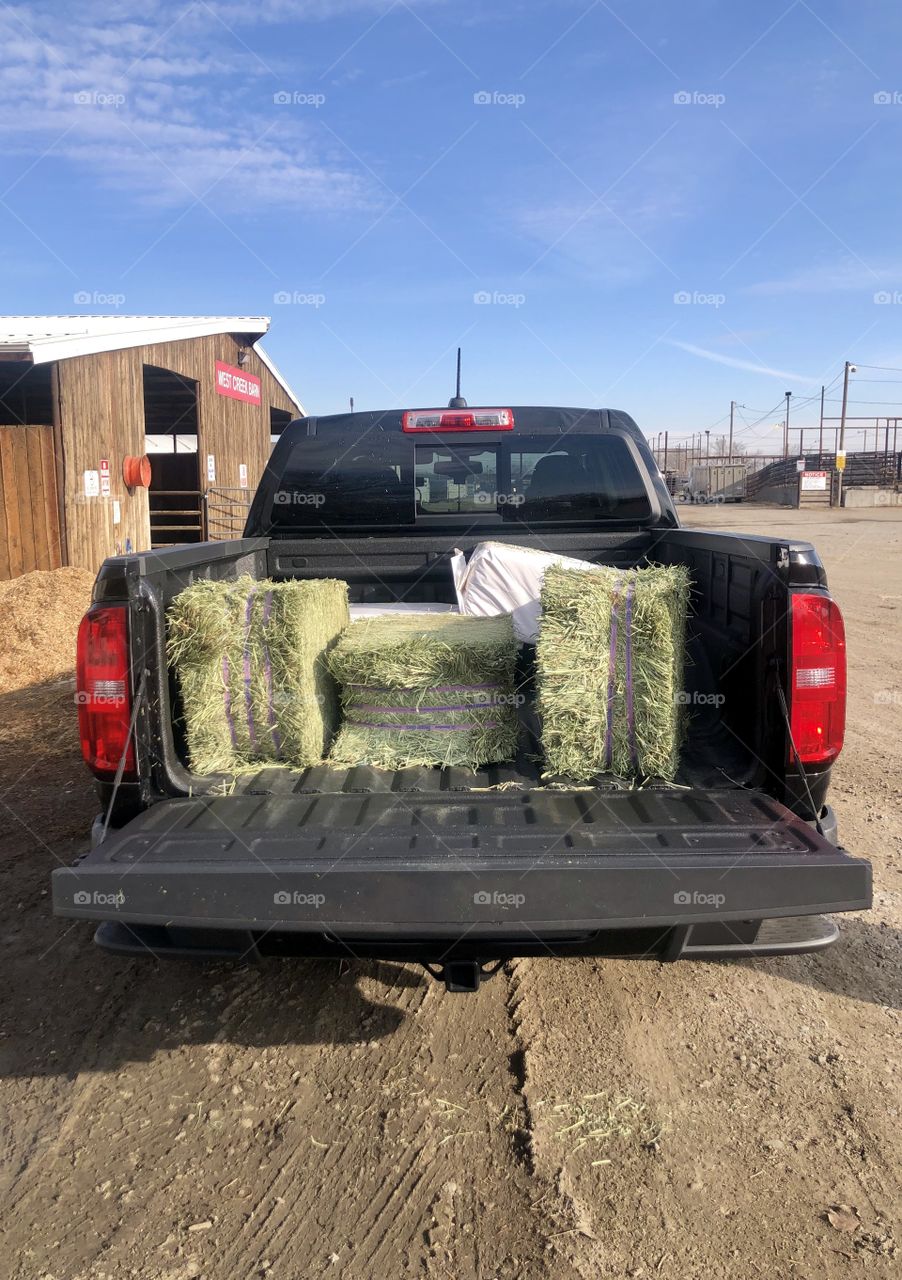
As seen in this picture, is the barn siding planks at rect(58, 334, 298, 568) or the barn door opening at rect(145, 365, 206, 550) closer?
the barn siding planks at rect(58, 334, 298, 568)

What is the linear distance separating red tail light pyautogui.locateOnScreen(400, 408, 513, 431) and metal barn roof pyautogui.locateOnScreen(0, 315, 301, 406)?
28.0ft

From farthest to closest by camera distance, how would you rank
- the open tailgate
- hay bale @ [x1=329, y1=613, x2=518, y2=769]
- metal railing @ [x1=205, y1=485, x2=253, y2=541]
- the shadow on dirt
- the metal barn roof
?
metal railing @ [x1=205, y1=485, x2=253, y2=541], the metal barn roof, hay bale @ [x1=329, y1=613, x2=518, y2=769], the shadow on dirt, the open tailgate

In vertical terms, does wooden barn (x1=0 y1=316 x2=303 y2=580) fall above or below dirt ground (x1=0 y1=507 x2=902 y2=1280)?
above

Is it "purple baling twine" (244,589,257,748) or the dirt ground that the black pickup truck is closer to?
"purple baling twine" (244,589,257,748)

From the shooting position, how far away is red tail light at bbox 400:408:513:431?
14.9 feet

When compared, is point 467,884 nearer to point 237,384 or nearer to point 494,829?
point 494,829

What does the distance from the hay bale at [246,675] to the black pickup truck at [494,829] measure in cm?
8

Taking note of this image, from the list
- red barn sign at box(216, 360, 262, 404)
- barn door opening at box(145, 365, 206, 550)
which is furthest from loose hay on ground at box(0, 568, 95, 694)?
red barn sign at box(216, 360, 262, 404)

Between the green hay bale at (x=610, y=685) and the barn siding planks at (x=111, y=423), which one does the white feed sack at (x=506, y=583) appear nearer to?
the green hay bale at (x=610, y=685)

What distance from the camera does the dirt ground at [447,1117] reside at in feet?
7.01

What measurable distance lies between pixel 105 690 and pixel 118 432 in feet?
41.3

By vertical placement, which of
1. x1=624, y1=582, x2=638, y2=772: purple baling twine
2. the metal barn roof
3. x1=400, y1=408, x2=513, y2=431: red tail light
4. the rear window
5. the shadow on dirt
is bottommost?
the shadow on dirt

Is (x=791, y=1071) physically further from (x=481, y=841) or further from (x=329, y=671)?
(x=329, y=671)

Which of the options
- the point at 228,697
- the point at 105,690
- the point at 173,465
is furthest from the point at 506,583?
the point at 173,465
